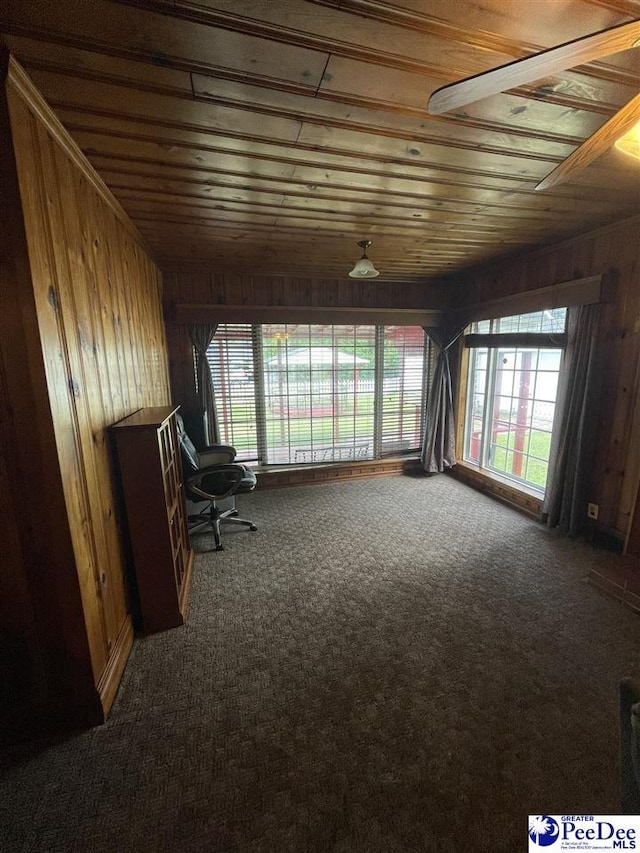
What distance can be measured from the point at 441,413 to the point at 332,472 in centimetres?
156

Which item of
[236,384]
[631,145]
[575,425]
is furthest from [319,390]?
[631,145]

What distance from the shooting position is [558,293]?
2.88 metres

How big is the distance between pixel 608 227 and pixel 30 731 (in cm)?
440

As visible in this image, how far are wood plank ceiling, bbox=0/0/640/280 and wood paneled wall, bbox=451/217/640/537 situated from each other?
0.26 metres

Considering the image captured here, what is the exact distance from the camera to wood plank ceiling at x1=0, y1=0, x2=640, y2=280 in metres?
0.95

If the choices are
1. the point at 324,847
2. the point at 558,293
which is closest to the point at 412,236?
the point at 558,293

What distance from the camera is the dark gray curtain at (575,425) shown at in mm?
2678

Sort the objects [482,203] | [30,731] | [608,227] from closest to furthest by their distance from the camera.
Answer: [30,731] < [482,203] < [608,227]

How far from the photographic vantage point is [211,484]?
114 inches

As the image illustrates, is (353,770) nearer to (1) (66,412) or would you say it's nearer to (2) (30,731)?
(2) (30,731)

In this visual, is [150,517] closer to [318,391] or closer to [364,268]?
[364,268]

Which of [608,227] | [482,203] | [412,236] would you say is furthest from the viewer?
[412,236]

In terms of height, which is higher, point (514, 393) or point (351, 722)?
point (514, 393)

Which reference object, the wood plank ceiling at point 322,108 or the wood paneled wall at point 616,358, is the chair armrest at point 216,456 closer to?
the wood plank ceiling at point 322,108
